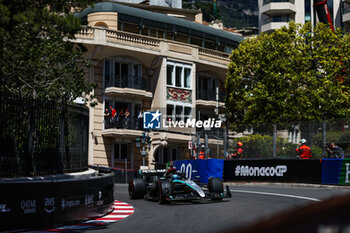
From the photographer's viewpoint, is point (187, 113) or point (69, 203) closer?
point (69, 203)

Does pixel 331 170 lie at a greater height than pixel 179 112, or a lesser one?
lesser

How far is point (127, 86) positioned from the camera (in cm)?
3984

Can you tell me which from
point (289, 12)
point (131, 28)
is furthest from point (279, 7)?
point (131, 28)

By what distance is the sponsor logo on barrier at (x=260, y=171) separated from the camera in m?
22.6

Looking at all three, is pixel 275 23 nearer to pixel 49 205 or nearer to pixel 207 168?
pixel 207 168

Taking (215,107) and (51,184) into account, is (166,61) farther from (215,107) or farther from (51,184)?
(51,184)

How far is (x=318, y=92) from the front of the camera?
3709 centimetres

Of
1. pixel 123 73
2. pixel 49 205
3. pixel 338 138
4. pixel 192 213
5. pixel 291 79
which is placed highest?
pixel 123 73

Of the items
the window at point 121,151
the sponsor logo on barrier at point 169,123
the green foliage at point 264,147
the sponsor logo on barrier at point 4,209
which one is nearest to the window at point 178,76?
the sponsor logo on barrier at point 169,123

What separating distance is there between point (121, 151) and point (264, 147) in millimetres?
17957

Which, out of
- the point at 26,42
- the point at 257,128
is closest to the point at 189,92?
the point at 257,128

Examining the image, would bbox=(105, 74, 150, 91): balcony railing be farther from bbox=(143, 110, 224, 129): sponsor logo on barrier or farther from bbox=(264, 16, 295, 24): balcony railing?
bbox=(264, 16, 295, 24): balcony railing

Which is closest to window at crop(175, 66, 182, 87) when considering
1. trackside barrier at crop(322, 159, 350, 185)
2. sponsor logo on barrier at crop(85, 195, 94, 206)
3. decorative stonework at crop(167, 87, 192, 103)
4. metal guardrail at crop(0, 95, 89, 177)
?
decorative stonework at crop(167, 87, 192, 103)

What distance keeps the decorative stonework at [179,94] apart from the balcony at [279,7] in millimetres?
23843
